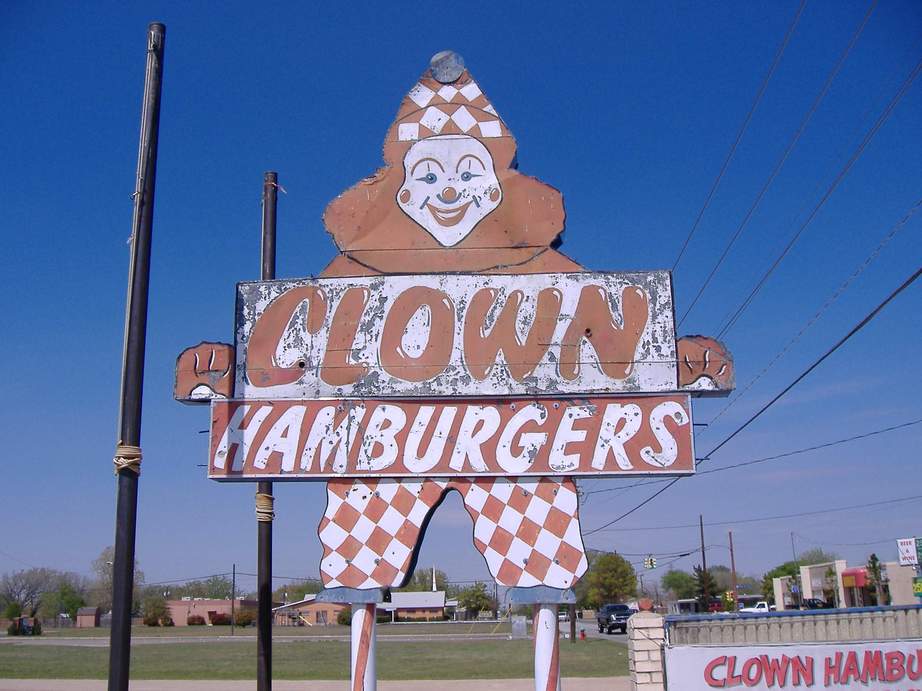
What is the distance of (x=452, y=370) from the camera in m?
8.95

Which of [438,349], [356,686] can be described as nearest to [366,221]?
[438,349]

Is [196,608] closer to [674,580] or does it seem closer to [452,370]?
[674,580]

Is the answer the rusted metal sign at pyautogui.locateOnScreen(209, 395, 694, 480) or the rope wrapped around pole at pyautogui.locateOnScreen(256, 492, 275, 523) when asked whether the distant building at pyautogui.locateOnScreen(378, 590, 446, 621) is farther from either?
the rusted metal sign at pyautogui.locateOnScreen(209, 395, 694, 480)

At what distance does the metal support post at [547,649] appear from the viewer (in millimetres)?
8180

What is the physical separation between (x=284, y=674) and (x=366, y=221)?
2022 cm

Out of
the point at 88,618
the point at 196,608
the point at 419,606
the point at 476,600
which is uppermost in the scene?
the point at 476,600

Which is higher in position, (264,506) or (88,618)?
(264,506)

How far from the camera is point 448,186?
30.5ft

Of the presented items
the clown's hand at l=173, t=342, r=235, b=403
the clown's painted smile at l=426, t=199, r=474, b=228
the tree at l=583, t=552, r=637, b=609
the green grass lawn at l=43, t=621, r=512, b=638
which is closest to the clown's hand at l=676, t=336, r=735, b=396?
the clown's painted smile at l=426, t=199, r=474, b=228

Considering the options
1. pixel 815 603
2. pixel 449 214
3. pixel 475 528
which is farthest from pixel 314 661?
pixel 815 603

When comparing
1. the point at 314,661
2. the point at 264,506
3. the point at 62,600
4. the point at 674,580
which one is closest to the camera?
the point at 264,506

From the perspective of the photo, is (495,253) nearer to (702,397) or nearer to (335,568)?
(702,397)

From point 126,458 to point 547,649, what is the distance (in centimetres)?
401

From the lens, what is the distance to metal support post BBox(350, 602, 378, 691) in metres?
8.39
